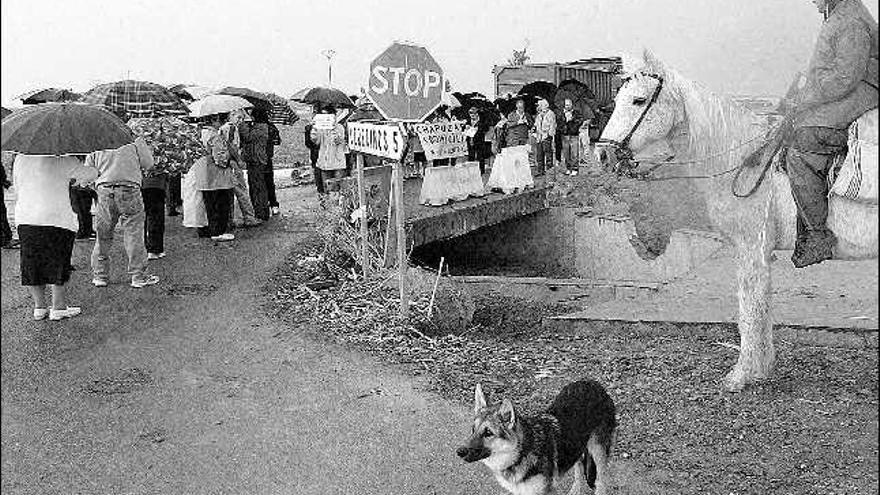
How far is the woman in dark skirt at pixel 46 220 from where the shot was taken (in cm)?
645

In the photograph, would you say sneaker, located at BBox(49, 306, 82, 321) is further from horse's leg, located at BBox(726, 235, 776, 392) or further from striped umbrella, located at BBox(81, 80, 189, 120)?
horse's leg, located at BBox(726, 235, 776, 392)

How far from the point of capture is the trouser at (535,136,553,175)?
59.0ft

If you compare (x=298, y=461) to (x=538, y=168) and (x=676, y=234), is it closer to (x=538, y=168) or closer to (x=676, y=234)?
(x=676, y=234)

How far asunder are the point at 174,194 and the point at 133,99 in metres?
3.20

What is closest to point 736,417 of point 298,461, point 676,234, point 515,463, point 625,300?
point 515,463

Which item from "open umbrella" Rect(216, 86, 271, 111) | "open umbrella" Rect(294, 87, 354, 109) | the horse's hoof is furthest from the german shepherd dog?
"open umbrella" Rect(294, 87, 354, 109)

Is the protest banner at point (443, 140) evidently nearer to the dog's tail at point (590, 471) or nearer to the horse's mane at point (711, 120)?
Answer: the horse's mane at point (711, 120)

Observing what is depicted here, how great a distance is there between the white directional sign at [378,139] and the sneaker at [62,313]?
10.4 ft

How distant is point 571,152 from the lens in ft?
64.5

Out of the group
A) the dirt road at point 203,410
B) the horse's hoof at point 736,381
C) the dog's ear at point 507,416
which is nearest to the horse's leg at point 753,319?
the horse's hoof at point 736,381

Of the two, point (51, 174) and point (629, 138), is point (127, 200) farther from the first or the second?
point (629, 138)

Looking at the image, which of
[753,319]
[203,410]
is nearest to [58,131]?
[203,410]

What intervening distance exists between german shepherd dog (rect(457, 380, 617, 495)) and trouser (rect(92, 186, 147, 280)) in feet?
19.1

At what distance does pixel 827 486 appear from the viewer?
14.5 feet
